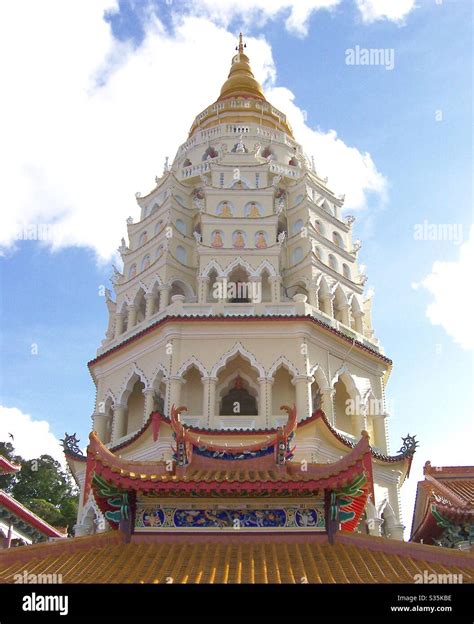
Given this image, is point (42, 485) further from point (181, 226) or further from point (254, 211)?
point (254, 211)

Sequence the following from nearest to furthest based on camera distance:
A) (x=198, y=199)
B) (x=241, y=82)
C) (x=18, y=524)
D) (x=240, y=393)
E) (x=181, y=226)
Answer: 1. (x=18, y=524)
2. (x=240, y=393)
3. (x=181, y=226)
4. (x=198, y=199)
5. (x=241, y=82)

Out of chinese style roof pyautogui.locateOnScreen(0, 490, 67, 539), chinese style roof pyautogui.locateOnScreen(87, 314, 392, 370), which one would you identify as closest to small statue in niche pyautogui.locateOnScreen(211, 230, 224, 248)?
chinese style roof pyautogui.locateOnScreen(87, 314, 392, 370)

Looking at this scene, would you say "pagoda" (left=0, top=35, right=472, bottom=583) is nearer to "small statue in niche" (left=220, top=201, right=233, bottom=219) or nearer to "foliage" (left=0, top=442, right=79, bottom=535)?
"small statue in niche" (left=220, top=201, right=233, bottom=219)

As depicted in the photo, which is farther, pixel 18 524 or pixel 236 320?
pixel 236 320

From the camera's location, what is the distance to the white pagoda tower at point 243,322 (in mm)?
22188

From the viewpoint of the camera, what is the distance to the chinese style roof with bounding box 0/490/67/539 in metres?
20.3

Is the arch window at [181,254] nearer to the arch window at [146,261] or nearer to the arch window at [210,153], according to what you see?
the arch window at [146,261]

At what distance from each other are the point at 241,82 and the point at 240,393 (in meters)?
19.0

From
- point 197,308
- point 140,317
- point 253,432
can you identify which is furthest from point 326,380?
point 140,317

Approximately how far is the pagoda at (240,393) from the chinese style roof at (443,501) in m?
2.52

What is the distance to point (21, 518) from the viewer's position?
20.9 m

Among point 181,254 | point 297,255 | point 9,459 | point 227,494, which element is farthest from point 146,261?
point 9,459

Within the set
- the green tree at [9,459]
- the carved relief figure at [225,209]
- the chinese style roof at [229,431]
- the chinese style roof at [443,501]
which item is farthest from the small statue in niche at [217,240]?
the green tree at [9,459]
